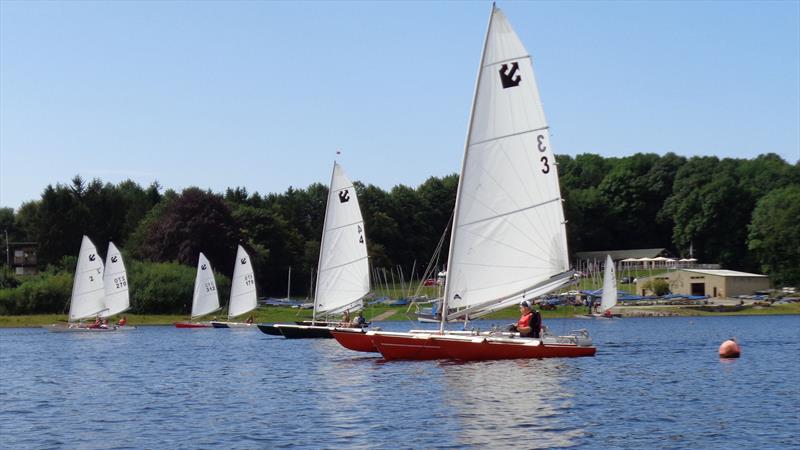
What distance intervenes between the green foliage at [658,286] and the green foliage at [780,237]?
18.3m

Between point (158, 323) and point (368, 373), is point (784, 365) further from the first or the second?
point (158, 323)

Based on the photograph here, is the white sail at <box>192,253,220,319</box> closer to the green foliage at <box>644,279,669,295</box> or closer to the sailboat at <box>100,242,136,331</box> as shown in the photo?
the sailboat at <box>100,242,136,331</box>

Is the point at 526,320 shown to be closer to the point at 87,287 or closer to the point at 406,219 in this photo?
the point at 87,287

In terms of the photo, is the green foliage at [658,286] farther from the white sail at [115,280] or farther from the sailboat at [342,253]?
the sailboat at [342,253]

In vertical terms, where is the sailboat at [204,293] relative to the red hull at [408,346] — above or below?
above

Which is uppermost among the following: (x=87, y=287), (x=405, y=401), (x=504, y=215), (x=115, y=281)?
(x=115, y=281)

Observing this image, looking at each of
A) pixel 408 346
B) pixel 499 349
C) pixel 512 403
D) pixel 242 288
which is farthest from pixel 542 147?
pixel 242 288

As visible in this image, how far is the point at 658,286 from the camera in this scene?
454 feet

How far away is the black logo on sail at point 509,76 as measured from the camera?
43250mm

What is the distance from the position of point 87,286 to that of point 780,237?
3606 inches

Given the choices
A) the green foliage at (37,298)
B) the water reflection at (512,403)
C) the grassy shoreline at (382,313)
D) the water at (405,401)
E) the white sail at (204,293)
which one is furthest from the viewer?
the green foliage at (37,298)

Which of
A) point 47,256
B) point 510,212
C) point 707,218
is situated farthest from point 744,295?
point 510,212

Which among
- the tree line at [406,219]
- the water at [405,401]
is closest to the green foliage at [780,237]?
the tree line at [406,219]

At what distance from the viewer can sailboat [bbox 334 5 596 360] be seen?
1711 inches
